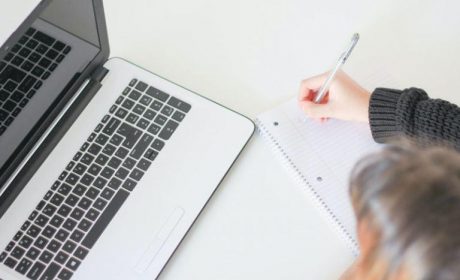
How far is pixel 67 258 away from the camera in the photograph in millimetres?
712

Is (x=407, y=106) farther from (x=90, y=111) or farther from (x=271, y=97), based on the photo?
(x=90, y=111)

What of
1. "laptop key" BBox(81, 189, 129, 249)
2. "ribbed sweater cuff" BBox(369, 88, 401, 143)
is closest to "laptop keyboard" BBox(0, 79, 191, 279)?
"laptop key" BBox(81, 189, 129, 249)

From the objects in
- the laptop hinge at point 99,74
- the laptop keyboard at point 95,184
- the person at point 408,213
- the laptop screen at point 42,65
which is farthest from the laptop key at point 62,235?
the person at point 408,213

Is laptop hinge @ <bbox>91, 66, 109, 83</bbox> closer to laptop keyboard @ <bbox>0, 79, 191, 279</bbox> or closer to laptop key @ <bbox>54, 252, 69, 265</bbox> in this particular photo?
laptop keyboard @ <bbox>0, 79, 191, 279</bbox>

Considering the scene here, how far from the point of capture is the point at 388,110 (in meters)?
0.79

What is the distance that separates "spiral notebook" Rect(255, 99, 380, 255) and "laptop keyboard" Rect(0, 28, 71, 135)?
0.28 metres

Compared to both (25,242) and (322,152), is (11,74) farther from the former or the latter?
(322,152)

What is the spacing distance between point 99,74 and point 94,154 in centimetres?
12

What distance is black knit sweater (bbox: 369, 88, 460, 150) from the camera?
769 millimetres

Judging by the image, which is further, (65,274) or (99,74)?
(99,74)

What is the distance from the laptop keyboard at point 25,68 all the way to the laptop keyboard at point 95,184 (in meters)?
0.10

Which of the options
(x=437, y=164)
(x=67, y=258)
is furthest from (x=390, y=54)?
(x=67, y=258)

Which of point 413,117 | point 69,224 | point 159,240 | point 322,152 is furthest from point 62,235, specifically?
point 413,117

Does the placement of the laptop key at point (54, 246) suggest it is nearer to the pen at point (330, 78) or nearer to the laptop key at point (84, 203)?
the laptop key at point (84, 203)
